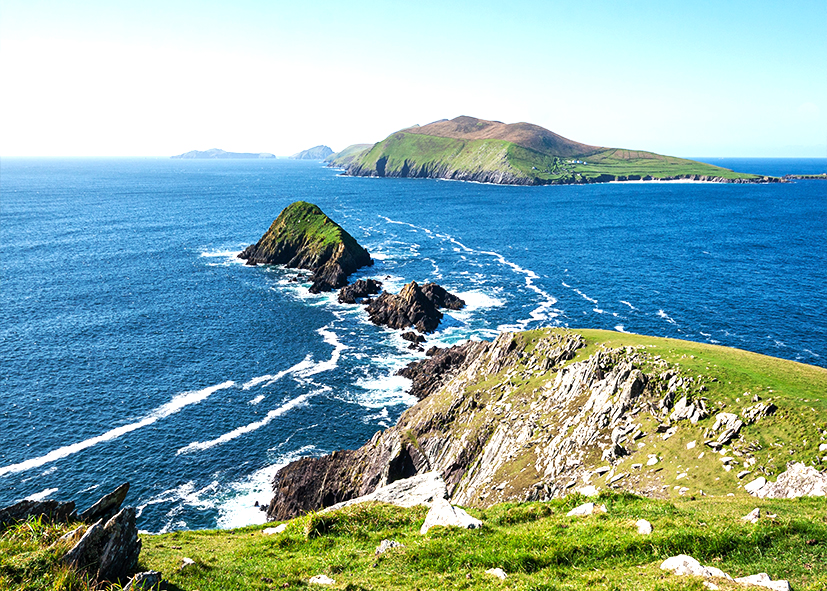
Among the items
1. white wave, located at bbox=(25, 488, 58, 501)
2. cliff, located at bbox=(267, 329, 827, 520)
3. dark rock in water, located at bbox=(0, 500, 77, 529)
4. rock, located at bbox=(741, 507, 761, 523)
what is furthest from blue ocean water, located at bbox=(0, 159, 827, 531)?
rock, located at bbox=(741, 507, 761, 523)

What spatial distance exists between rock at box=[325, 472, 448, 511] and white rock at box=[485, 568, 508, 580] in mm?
8821

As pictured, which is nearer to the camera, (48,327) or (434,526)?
(434,526)

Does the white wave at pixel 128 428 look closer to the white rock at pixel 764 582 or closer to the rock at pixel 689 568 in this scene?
the rock at pixel 689 568

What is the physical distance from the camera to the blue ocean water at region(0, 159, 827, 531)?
195 ft

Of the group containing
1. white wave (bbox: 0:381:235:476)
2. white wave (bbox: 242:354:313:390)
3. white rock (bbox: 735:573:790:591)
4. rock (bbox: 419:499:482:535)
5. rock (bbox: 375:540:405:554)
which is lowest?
white wave (bbox: 0:381:235:476)

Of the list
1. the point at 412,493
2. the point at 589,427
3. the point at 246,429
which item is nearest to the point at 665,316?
the point at 589,427

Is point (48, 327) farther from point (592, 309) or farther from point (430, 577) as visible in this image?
point (592, 309)

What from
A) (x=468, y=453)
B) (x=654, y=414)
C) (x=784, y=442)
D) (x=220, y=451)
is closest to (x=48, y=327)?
(x=220, y=451)

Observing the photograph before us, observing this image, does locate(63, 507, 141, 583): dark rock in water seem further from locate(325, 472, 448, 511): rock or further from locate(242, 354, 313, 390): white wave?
locate(242, 354, 313, 390): white wave

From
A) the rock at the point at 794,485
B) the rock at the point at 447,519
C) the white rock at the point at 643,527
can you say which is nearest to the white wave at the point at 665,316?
the rock at the point at 794,485

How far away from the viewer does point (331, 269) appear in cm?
13000

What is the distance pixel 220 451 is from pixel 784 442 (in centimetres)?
6086

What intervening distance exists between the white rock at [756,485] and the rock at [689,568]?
1647 centimetres

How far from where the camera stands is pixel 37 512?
1994 centimetres
